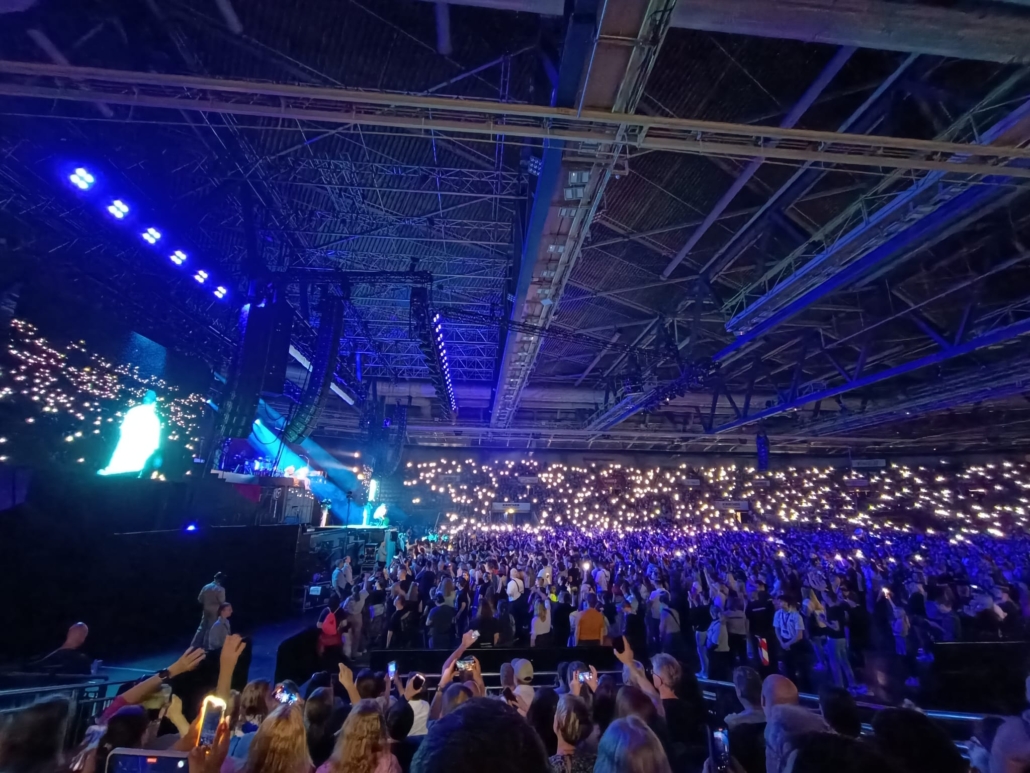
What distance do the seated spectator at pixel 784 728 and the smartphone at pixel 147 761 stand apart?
7.89ft

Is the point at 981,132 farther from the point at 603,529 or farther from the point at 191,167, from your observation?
the point at 603,529

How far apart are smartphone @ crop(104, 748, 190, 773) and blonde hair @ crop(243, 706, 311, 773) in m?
0.26

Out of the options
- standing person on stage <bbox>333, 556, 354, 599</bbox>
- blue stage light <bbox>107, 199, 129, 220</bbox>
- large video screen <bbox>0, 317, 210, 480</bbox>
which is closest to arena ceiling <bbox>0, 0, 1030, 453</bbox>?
blue stage light <bbox>107, 199, 129, 220</bbox>

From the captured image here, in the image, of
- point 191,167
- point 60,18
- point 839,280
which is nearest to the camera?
point 60,18

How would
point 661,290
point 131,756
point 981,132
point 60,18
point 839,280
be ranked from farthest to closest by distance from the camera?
point 661,290 < point 839,280 < point 60,18 < point 981,132 < point 131,756

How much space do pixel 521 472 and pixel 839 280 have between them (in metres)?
17.0

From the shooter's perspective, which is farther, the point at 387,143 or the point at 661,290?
the point at 661,290

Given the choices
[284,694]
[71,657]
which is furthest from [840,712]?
[71,657]

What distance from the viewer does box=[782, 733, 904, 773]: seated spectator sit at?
1.45 metres

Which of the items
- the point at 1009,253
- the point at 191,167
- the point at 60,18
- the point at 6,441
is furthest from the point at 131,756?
the point at 1009,253

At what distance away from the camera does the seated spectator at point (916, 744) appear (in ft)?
5.39

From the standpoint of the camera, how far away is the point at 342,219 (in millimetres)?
7520

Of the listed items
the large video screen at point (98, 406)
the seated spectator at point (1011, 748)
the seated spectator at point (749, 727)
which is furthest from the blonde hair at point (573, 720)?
the large video screen at point (98, 406)

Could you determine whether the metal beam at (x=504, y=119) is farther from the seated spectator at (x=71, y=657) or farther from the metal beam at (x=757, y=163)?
the seated spectator at (x=71, y=657)
